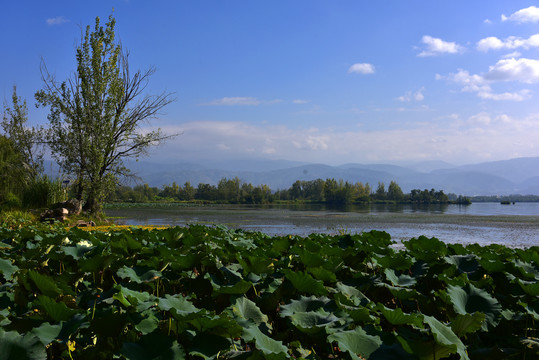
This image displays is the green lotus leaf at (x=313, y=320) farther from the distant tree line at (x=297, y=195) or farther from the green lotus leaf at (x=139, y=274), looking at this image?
the distant tree line at (x=297, y=195)

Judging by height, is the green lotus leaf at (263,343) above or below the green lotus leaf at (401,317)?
below

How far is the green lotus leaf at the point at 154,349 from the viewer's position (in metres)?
1.12

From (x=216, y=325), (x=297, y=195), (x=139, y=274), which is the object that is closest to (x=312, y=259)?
(x=139, y=274)

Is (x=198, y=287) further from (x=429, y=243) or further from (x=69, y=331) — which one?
(x=429, y=243)

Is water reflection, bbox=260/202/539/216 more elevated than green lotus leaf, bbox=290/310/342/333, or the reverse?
green lotus leaf, bbox=290/310/342/333

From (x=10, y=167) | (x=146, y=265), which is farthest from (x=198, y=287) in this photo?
(x=10, y=167)

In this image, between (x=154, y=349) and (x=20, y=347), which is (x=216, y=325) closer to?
(x=154, y=349)

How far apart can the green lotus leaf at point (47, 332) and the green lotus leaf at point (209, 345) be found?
1.40 ft

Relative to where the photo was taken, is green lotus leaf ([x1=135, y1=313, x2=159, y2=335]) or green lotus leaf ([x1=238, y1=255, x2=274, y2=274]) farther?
green lotus leaf ([x1=238, y1=255, x2=274, y2=274])

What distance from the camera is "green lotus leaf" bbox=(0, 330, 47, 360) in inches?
40.9

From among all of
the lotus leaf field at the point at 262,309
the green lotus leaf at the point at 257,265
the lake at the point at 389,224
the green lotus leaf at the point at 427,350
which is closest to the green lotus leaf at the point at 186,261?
the lotus leaf field at the point at 262,309

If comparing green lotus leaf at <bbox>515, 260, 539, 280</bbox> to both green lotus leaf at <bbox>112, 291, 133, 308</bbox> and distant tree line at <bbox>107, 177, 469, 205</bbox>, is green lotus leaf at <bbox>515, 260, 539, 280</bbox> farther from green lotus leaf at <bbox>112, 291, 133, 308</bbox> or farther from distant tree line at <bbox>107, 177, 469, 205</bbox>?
distant tree line at <bbox>107, 177, 469, 205</bbox>

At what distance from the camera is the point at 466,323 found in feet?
4.37

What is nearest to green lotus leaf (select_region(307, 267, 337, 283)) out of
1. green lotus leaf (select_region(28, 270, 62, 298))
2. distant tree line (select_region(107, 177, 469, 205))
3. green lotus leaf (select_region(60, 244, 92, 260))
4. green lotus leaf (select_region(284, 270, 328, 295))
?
green lotus leaf (select_region(284, 270, 328, 295))
